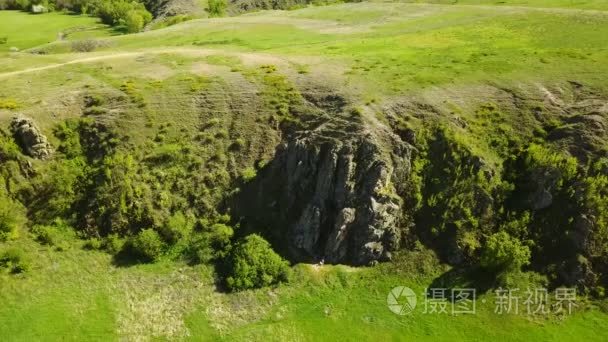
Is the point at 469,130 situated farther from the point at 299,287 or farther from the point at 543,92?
the point at 299,287

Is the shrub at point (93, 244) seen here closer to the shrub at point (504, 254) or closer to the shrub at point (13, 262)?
the shrub at point (13, 262)

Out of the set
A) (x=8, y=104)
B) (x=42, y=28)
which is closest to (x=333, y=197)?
(x=8, y=104)

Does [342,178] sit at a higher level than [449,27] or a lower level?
lower

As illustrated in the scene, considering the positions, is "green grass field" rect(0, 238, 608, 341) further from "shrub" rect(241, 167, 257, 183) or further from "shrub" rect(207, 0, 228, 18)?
"shrub" rect(207, 0, 228, 18)

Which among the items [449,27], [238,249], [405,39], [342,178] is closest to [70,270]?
[238,249]

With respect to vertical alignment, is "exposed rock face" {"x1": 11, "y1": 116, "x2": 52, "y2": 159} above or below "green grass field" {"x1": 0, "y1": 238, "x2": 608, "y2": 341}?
above

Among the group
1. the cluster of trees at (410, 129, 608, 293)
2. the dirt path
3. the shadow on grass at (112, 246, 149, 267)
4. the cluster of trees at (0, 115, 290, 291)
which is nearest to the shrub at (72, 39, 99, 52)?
the dirt path
